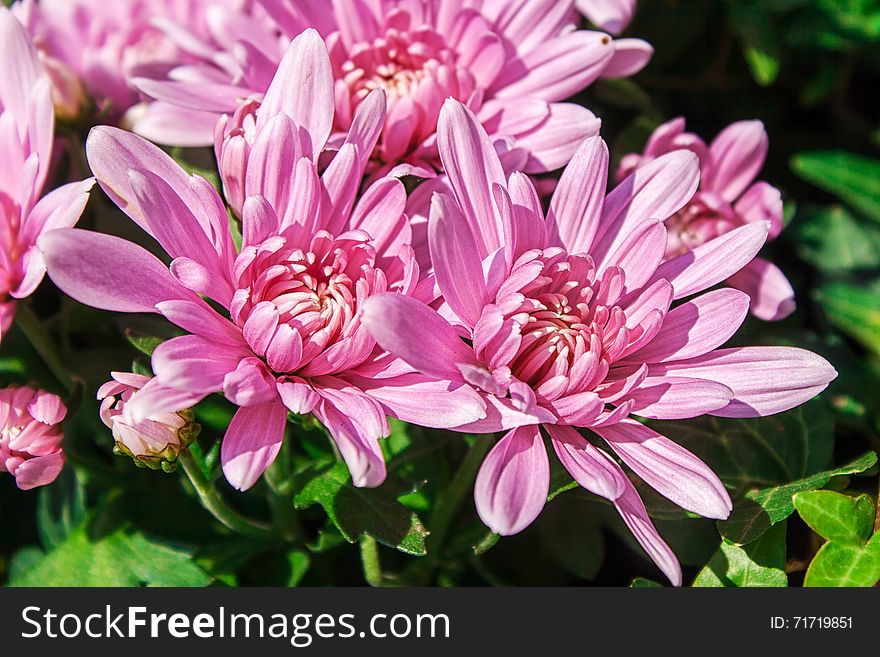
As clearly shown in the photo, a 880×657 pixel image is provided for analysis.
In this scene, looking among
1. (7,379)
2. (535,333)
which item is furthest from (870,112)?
(7,379)

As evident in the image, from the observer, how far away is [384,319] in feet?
2.31

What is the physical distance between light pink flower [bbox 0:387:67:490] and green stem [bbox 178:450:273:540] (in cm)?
12

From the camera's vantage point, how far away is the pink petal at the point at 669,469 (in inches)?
30.6

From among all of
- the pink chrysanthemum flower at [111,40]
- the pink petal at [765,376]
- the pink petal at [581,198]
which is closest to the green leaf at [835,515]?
the pink petal at [765,376]

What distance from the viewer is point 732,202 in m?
1.16

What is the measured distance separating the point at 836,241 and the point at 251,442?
3.96ft

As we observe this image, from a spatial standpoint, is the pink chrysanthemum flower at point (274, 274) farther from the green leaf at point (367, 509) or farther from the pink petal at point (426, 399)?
the green leaf at point (367, 509)

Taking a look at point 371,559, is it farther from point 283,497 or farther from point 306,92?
point 306,92

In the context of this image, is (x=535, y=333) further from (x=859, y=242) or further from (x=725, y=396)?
(x=859, y=242)

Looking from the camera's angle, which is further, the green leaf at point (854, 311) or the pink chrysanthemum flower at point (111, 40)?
the green leaf at point (854, 311)

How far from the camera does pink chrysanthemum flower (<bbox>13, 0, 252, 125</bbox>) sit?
1157 millimetres

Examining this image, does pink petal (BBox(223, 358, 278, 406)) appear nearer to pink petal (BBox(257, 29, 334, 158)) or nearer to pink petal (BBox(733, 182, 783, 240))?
pink petal (BBox(257, 29, 334, 158))

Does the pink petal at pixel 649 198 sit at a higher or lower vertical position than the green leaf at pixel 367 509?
higher

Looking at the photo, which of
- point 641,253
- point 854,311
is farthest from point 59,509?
point 854,311
